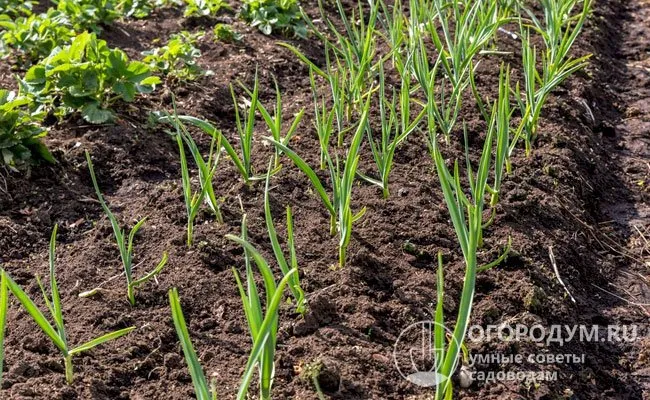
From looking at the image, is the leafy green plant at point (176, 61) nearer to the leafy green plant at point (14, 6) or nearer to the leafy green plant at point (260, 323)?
the leafy green plant at point (14, 6)

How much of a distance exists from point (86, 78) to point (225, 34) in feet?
3.33

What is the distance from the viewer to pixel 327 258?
2350 mm

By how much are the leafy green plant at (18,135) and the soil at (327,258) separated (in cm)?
6

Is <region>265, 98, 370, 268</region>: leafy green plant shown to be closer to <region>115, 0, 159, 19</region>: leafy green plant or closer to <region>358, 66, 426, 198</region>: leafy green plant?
<region>358, 66, 426, 198</region>: leafy green plant

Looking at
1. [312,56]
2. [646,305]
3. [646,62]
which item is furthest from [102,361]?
[646,62]

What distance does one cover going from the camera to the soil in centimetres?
194

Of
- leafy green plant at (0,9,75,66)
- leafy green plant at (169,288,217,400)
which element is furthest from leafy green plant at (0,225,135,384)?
leafy green plant at (0,9,75,66)

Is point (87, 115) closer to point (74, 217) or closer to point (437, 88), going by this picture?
point (74, 217)

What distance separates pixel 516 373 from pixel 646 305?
665 millimetres

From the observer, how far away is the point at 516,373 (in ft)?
6.31

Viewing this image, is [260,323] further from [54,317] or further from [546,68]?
[546,68]

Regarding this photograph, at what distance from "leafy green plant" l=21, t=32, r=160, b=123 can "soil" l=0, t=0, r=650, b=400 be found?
105 mm

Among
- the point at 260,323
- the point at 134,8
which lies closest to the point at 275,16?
the point at 134,8

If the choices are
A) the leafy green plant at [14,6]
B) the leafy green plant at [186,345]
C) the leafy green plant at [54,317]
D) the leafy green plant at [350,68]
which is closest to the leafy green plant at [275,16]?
the leafy green plant at [350,68]
